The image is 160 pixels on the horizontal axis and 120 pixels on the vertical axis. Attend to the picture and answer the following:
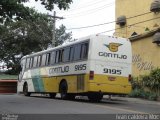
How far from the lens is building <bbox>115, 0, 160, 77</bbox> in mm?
29266

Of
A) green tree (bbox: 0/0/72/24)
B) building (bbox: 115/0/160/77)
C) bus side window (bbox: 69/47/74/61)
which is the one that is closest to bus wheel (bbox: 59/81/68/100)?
bus side window (bbox: 69/47/74/61)

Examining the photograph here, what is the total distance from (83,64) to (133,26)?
18448 mm

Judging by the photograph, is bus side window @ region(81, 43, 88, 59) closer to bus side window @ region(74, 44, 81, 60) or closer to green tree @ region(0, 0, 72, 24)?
bus side window @ region(74, 44, 81, 60)

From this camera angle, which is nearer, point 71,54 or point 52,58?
point 71,54

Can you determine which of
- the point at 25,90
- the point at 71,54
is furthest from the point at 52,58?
the point at 25,90

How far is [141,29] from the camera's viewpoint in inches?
1523

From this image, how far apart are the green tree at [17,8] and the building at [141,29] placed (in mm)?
10467

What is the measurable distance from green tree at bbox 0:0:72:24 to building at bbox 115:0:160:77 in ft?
34.3

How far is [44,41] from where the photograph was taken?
2436 inches

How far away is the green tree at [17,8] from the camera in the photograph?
19.3 metres

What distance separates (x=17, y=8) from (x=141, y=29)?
20.8 meters

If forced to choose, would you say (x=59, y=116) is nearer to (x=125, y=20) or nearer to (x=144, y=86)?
(x=144, y=86)

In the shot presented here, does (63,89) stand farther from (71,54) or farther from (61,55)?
(71,54)

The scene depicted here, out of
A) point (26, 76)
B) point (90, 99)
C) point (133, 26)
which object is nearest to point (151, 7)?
point (133, 26)
